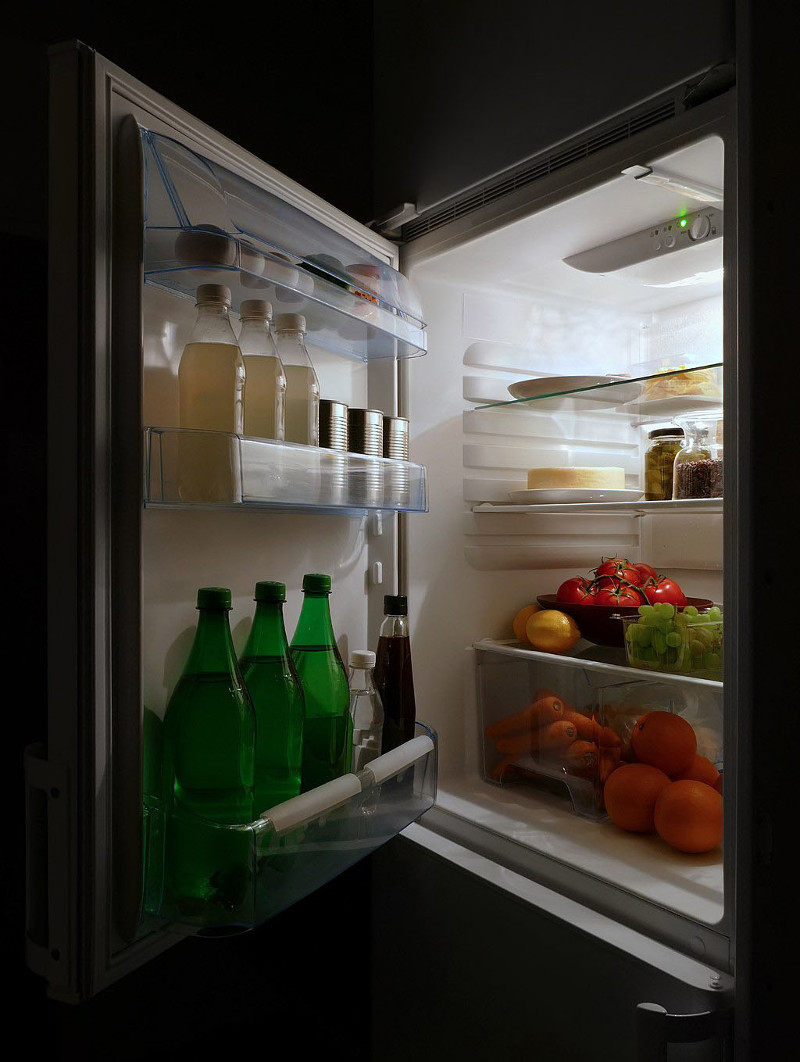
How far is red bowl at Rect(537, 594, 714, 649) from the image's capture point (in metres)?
1.31

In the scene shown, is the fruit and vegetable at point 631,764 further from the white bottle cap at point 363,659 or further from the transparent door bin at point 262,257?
the transparent door bin at point 262,257

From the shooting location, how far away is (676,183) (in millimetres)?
1058

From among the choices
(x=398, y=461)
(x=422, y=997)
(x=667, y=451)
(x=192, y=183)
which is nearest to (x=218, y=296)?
(x=192, y=183)

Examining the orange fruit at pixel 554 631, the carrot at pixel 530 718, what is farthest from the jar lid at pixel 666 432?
the carrot at pixel 530 718

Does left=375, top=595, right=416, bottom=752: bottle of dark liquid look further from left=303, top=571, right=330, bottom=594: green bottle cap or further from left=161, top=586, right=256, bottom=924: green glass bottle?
left=161, top=586, right=256, bottom=924: green glass bottle

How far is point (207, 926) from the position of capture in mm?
747

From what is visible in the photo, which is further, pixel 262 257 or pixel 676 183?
pixel 676 183

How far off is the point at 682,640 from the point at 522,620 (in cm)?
36

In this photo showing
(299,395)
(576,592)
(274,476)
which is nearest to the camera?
(274,476)

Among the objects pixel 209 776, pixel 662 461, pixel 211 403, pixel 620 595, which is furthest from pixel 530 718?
pixel 211 403

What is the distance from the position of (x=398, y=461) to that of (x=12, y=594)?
53 centimetres

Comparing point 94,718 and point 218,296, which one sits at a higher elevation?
point 218,296

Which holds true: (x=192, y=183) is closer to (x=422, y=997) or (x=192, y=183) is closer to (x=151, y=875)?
(x=151, y=875)

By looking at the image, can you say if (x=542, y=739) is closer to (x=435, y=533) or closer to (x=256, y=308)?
(x=435, y=533)
